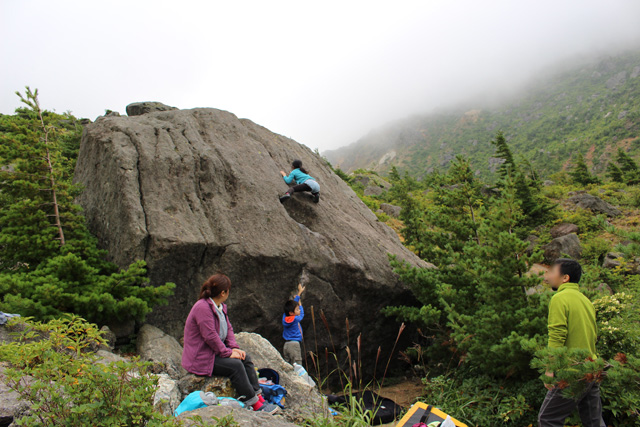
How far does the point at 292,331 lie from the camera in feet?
23.4

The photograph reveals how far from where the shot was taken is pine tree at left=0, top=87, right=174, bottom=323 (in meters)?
5.56

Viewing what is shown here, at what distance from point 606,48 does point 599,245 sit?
17080 centimetres

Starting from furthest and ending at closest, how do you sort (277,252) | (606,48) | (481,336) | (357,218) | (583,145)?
1. (606,48)
2. (583,145)
3. (357,218)
4. (277,252)
5. (481,336)

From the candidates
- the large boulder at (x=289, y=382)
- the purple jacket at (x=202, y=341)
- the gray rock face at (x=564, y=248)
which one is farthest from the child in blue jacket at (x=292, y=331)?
the gray rock face at (x=564, y=248)

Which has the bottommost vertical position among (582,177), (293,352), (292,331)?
(582,177)

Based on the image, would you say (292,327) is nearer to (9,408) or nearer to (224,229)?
(224,229)

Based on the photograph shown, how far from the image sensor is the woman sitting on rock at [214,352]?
4539 mm

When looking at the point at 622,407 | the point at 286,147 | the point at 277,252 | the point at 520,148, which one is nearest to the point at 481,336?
the point at 622,407

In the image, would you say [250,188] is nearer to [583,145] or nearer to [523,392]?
[523,392]

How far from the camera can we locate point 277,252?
306 inches

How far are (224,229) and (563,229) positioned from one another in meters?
20.2

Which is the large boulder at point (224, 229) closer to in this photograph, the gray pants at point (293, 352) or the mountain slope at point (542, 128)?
the gray pants at point (293, 352)

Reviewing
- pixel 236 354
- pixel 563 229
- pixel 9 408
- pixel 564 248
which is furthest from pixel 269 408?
pixel 563 229

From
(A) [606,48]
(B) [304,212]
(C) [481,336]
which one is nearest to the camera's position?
(C) [481,336]
